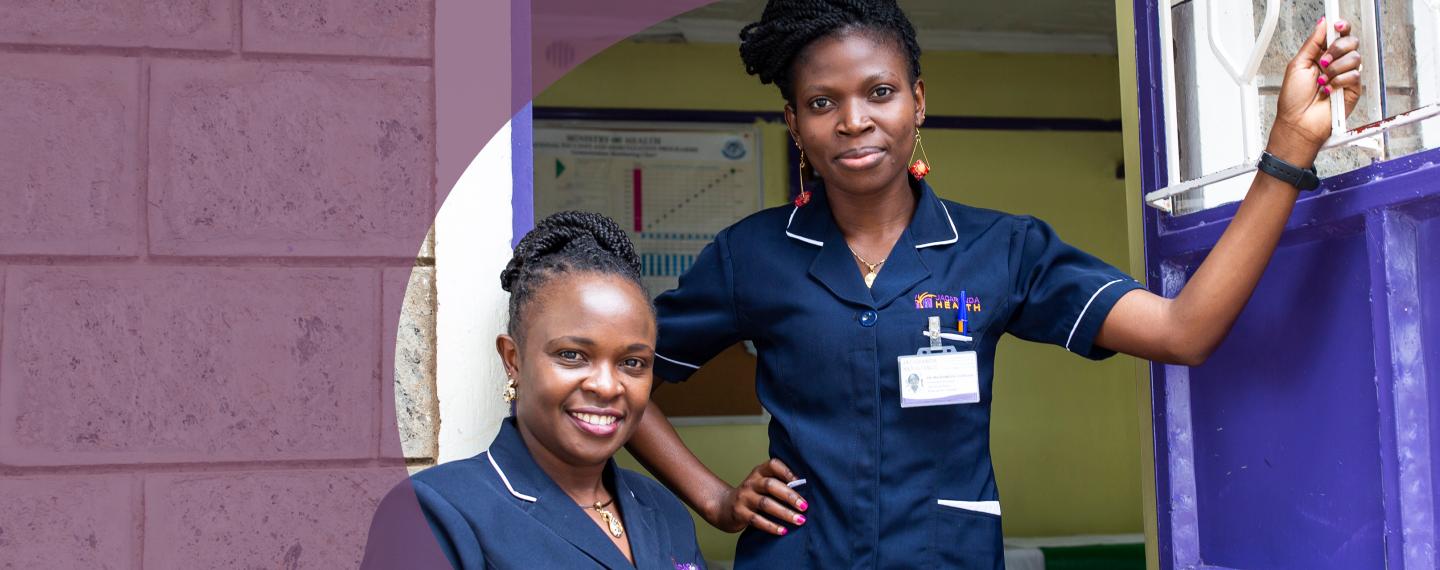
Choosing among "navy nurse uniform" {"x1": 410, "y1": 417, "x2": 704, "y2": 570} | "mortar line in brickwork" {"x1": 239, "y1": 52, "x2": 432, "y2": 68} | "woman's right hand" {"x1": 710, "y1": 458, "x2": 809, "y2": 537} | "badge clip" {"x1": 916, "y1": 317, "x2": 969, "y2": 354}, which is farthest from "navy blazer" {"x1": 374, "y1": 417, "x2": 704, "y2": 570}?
"mortar line in brickwork" {"x1": 239, "y1": 52, "x2": 432, "y2": 68}

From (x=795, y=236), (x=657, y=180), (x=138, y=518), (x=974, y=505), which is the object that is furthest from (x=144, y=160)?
(x=657, y=180)

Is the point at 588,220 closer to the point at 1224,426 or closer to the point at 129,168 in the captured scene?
the point at 129,168

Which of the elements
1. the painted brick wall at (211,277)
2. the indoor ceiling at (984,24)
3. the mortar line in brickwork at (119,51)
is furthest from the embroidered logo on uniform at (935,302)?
the indoor ceiling at (984,24)

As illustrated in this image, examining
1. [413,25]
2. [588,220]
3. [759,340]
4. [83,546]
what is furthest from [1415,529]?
[83,546]

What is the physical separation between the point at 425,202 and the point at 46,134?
58cm

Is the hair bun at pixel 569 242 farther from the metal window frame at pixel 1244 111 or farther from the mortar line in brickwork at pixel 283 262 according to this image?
the metal window frame at pixel 1244 111

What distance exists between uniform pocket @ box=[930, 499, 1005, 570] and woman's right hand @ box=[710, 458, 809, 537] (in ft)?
0.73

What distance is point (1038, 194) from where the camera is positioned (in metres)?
6.04

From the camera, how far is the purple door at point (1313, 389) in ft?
6.09

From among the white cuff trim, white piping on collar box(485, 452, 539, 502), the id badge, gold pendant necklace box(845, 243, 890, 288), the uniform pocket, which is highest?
gold pendant necklace box(845, 243, 890, 288)

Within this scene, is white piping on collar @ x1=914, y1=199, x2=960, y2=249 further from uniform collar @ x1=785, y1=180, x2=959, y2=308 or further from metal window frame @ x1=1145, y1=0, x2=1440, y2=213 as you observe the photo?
metal window frame @ x1=1145, y1=0, x2=1440, y2=213

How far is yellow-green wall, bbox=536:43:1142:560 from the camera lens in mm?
5855

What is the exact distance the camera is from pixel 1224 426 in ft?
7.50

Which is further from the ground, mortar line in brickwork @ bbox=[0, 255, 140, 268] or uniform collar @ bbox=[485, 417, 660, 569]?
mortar line in brickwork @ bbox=[0, 255, 140, 268]
